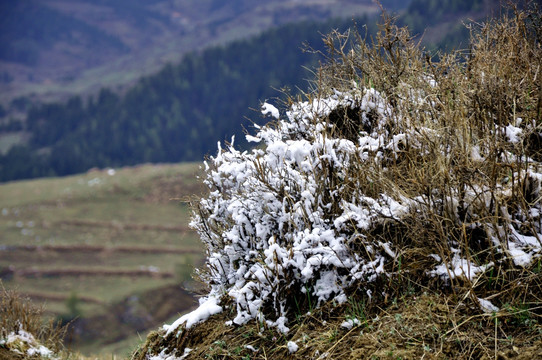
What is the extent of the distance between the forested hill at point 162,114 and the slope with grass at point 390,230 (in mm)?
149385

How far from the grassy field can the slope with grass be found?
63889mm

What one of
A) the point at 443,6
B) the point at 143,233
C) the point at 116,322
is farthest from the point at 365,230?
the point at 443,6

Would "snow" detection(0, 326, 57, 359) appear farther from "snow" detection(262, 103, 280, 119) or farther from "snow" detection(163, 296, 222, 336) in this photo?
"snow" detection(262, 103, 280, 119)

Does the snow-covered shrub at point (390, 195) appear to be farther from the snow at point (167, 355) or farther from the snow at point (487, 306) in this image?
the snow at point (167, 355)

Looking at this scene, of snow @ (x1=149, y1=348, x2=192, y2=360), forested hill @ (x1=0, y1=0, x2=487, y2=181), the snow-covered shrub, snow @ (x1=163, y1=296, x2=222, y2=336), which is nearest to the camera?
the snow-covered shrub

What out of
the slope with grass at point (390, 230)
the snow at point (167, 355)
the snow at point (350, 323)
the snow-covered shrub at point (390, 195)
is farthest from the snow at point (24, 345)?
the snow at point (350, 323)

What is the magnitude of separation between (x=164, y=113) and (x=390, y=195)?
181 metres

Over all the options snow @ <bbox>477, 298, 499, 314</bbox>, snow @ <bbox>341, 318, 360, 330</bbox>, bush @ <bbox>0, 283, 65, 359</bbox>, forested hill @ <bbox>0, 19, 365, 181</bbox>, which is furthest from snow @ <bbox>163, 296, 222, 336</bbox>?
forested hill @ <bbox>0, 19, 365, 181</bbox>

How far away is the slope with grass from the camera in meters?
3.04

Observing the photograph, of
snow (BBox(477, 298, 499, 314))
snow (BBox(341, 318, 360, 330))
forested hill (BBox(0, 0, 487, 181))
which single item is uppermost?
snow (BBox(477, 298, 499, 314))

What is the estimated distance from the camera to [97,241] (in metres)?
97.5

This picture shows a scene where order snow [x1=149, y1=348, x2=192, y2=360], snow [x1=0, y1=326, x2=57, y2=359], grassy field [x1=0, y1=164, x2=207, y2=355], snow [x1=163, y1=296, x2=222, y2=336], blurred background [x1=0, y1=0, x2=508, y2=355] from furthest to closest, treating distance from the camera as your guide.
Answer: grassy field [x1=0, y1=164, x2=207, y2=355] < blurred background [x1=0, y1=0, x2=508, y2=355] < snow [x1=0, y1=326, x2=57, y2=359] < snow [x1=163, y1=296, x2=222, y2=336] < snow [x1=149, y1=348, x2=192, y2=360]

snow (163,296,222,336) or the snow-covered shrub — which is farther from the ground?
the snow-covered shrub

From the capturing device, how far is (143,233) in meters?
102
